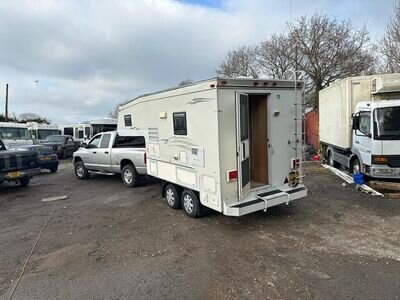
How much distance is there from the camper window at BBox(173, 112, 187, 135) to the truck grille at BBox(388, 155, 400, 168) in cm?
555

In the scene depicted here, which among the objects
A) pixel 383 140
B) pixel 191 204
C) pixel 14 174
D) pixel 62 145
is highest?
pixel 383 140

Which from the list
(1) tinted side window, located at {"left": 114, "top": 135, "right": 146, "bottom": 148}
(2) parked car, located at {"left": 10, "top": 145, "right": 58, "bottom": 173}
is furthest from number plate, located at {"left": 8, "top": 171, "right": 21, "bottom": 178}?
(2) parked car, located at {"left": 10, "top": 145, "right": 58, "bottom": 173}

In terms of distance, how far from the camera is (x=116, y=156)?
10.8 meters

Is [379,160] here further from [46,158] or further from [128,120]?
[46,158]

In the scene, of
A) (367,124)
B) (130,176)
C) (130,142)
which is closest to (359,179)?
(367,124)

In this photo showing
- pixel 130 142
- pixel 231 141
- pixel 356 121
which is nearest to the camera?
pixel 231 141

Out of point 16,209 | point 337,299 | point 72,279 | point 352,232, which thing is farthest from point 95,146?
point 337,299

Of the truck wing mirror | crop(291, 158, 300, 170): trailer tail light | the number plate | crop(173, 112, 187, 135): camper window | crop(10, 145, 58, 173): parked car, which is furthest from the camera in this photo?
crop(10, 145, 58, 173): parked car

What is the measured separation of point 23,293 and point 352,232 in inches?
205

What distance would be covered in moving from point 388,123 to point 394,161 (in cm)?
101

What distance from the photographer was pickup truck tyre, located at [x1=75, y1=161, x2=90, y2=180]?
12.5 meters

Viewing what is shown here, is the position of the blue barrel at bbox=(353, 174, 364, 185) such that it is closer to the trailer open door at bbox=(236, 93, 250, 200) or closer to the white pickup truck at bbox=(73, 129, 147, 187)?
the trailer open door at bbox=(236, 93, 250, 200)

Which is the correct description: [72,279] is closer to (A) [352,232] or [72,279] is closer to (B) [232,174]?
(B) [232,174]

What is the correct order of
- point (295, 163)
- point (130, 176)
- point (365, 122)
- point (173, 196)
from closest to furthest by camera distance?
point (295, 163)
point (173, 196)
point (365, 122)
point (130, 176)
